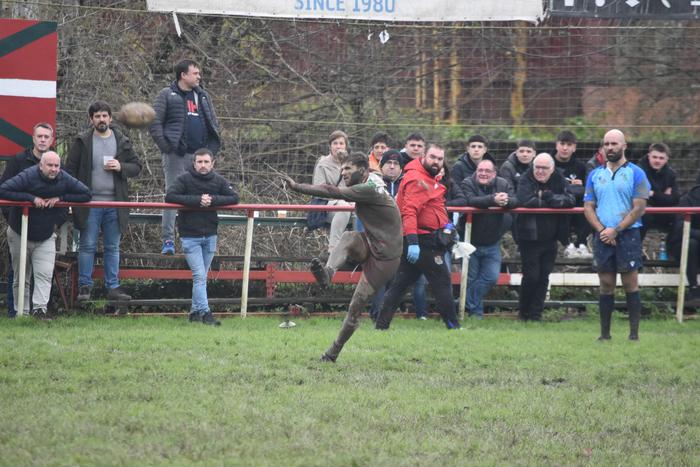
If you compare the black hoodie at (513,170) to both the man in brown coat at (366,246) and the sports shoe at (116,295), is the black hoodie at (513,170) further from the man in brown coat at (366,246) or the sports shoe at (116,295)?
the sports shoe at (116,295)

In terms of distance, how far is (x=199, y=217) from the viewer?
13.3 m

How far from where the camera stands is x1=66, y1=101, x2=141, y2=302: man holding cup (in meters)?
13.3

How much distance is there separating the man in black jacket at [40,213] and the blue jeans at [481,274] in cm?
475

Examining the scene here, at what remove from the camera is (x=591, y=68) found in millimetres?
19297

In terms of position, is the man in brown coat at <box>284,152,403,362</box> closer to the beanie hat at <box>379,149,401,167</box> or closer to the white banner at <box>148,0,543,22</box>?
the beanie hat at <box>379,149,401,167</box>

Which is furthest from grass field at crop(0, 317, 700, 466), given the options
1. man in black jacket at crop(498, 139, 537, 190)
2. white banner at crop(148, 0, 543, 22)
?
white banner at crop(148, 0, 543, 22)

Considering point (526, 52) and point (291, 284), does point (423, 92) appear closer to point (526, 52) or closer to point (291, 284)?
point (526, 52)

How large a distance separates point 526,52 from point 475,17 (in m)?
2.95

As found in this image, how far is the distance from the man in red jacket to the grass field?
0.41 metres

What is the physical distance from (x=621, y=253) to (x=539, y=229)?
75.6 inches

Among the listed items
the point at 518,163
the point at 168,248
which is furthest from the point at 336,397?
the point at 518,163

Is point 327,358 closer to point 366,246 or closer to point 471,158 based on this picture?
point 366,246

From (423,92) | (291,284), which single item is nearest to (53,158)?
(291,284)

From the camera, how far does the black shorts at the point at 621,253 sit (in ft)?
40.9
